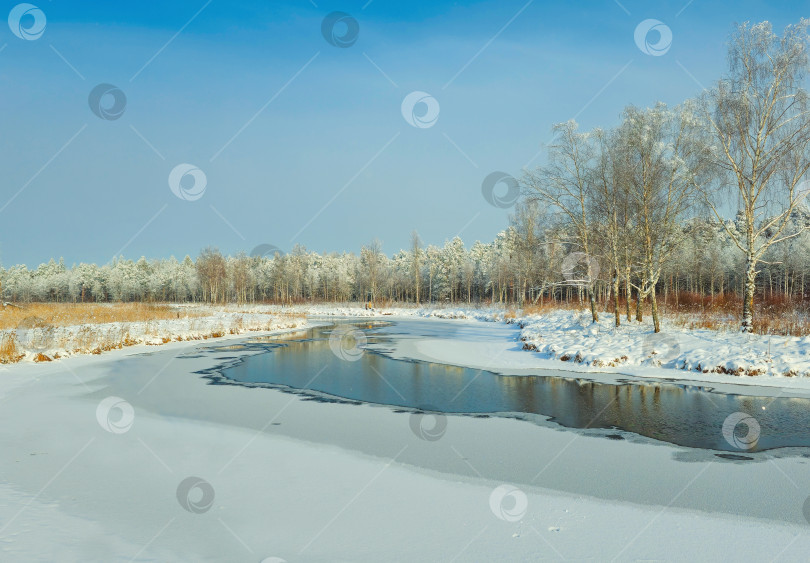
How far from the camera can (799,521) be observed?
189 inches

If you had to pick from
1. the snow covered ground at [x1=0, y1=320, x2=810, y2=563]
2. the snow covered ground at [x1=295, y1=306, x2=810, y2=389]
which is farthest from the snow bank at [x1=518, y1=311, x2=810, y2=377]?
the snow covered ground at [x1=0, y1=320, x2=810, y2=563]

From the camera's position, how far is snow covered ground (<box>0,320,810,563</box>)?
416 cm

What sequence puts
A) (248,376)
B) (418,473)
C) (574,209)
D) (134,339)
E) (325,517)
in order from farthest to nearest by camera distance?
(574,209) < (134,339) < (248,376) < (418,473) < (325,517)

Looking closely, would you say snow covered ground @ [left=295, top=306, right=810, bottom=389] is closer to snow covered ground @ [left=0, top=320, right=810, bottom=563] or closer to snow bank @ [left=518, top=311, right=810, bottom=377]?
snow bank @ [left=518, top=311, right=810, bottom=377]

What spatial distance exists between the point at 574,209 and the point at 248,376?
20499mm

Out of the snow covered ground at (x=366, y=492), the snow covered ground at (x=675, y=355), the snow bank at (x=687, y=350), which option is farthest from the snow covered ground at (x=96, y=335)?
the snow bank at (x=687, y=350)

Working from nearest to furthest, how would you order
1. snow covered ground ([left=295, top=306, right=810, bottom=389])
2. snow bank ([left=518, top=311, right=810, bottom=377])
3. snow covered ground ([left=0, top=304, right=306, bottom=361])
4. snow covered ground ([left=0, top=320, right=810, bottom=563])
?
1. snow covered ground ([left=0, top=320, right=810, bottom=563])
2. snow covered ground ([left=295, top=306, right=810, bottom=389])
3. snow bank ([left=518, top=311, right=810, bottom=377])
4. snow covered ground ([left=0, top=304, right=306, bottom=361])

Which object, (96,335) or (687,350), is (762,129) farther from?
(96,335)

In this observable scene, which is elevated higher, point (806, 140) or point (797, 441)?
point (806, 140)

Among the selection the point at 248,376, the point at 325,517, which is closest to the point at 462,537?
the point at 325,517

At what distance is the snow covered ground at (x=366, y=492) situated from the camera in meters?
4.16

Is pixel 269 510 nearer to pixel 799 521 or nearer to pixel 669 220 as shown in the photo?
pixel 799 521

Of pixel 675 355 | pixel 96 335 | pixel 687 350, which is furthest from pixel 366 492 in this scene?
pixel 96 335

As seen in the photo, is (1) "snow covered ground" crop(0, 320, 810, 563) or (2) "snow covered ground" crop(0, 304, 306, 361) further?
(2) "snow covered ground" crop(0, 304, 306, 361)
